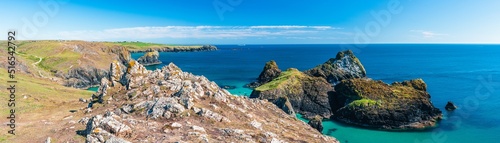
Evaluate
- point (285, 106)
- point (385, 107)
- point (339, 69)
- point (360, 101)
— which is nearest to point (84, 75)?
point (285, 106)

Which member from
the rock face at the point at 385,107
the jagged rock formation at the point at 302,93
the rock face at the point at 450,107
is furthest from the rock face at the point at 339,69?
the rock face at the point at 450,107

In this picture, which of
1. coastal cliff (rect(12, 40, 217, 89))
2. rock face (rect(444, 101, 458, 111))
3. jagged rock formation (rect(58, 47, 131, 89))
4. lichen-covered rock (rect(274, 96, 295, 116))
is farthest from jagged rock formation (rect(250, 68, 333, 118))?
coastal cliff (rect(12, 40, 217, 89))

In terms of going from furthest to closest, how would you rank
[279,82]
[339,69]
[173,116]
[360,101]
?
1. [339,69]
2. [279,82]
3. [360,101]
4. [173,116]

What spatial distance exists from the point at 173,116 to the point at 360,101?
48.0 m

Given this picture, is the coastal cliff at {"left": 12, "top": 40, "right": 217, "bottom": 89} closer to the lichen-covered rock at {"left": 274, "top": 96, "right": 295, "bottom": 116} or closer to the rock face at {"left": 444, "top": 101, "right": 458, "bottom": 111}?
the lichen-covered rock at {"left": 274, "top": 96, "right": 295, "bottom": 116}

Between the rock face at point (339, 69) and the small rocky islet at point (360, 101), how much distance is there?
19.8 meters

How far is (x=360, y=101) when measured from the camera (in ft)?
216

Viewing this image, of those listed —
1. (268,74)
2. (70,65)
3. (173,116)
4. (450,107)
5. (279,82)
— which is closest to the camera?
(173,116)

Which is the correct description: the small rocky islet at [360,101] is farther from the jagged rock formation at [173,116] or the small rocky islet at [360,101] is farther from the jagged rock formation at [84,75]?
the jagged rock formation at [84,75]

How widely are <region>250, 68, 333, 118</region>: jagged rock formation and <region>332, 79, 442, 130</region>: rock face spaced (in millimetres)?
3530

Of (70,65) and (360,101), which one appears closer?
(360,101)

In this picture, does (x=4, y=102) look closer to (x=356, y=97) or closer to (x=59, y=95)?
(x=59, y=95)

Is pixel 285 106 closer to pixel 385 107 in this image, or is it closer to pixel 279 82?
pixel 279 82

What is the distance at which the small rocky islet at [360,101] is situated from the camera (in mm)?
61844
